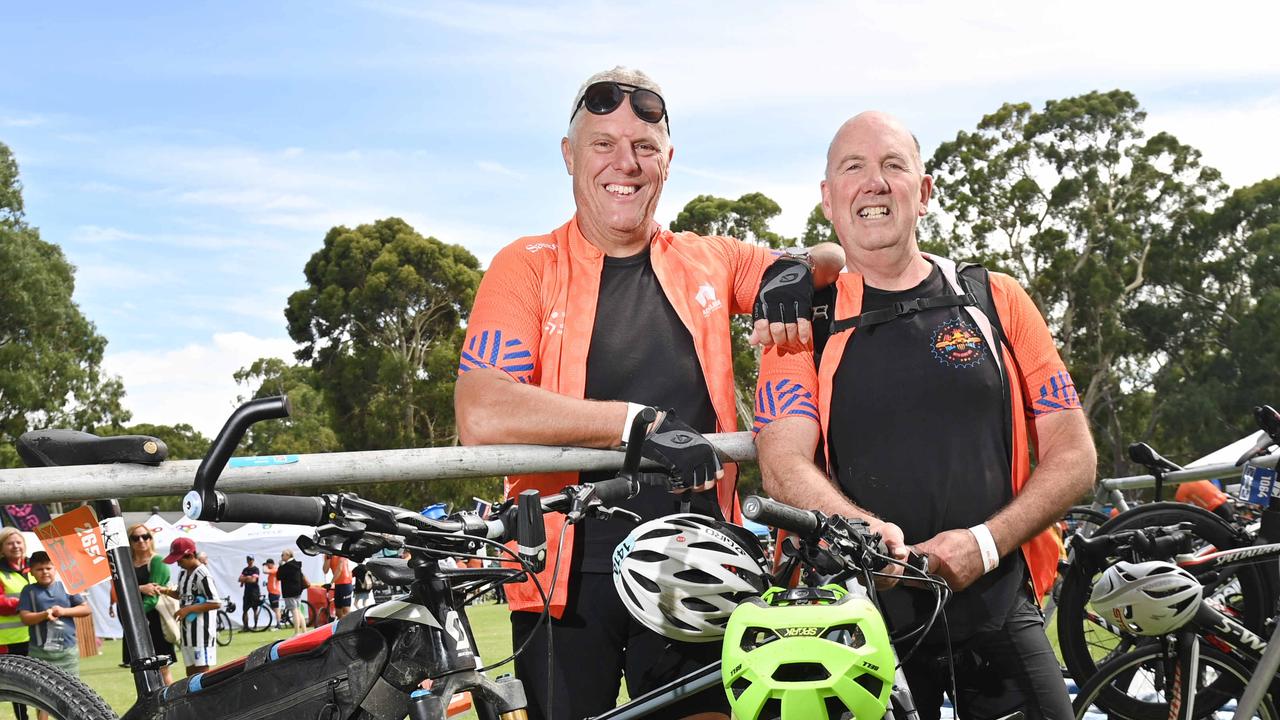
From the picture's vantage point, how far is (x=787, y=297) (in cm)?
304

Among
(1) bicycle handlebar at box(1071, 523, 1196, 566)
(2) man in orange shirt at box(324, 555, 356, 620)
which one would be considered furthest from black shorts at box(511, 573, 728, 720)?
(2) man in orange shirt at box(324, 555, 356, 620)

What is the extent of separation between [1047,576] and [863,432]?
64 centimetres

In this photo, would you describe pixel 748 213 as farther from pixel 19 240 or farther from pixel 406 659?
pixel 406 659

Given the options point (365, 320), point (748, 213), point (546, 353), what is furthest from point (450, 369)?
point (546, 353)

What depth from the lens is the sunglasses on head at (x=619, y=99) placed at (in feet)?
10.5

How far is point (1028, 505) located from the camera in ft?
9.66

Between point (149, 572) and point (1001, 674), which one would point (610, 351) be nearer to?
point (1001, 674)

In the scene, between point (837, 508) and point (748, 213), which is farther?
point (748, 213)

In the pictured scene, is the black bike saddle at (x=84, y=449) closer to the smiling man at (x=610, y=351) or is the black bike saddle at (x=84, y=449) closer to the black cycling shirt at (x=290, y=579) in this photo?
the smiling man at (x=610, y=351)

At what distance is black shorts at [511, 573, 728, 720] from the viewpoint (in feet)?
9.40

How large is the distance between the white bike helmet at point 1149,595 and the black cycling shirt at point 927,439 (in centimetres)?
93

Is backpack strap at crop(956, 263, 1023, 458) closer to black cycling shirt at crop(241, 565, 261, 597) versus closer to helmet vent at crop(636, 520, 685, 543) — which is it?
helmet vent at crop(636, 520, 685, 543)

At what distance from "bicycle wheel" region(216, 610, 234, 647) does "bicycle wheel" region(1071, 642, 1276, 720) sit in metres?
19.2

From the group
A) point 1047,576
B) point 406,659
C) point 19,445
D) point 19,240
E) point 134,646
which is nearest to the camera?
point 406,659
